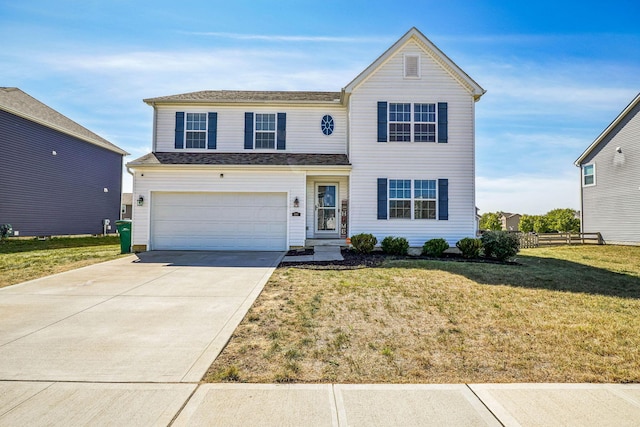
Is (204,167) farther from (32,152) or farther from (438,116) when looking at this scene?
(32,152)

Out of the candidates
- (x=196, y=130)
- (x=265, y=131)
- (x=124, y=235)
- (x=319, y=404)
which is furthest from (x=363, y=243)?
(x=319, y=404)

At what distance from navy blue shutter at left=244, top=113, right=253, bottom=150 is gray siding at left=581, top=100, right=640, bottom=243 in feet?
65.1

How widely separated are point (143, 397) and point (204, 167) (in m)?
11.0

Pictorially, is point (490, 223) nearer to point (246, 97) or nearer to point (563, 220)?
point (563, 220)

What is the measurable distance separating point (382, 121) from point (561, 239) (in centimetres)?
1569

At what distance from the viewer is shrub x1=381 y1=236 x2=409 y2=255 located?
1291cm

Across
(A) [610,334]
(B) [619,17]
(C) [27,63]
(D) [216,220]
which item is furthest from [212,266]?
(B) [619,17]

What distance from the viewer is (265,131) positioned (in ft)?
49.3

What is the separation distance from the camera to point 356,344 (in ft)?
15.2

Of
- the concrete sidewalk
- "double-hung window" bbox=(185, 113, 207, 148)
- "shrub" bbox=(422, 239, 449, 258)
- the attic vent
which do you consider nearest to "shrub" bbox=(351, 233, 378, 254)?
"shrub" bbox=(422, 239, 449, 258)

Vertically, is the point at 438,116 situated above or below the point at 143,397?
above

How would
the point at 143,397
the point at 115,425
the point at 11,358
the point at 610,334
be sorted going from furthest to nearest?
the point at 610,334
the point at 11,358
the point at 143,397
the point at 115,425

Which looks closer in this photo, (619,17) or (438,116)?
(619,17)

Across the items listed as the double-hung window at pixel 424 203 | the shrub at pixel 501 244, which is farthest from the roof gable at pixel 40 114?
the shrub at pixel 501 244
